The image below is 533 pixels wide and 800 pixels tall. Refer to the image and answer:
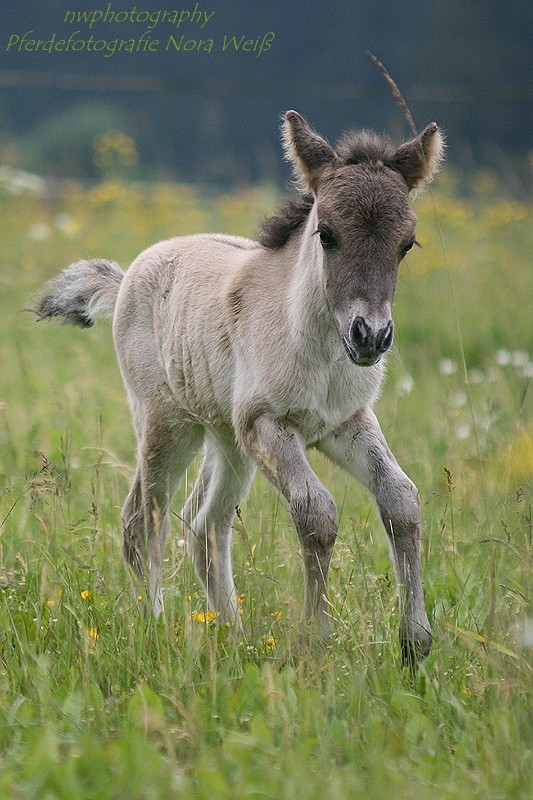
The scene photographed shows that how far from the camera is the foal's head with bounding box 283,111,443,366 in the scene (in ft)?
11.9

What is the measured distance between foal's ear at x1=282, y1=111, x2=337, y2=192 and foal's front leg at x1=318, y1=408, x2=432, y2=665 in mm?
879

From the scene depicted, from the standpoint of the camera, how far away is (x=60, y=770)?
277 centimetres

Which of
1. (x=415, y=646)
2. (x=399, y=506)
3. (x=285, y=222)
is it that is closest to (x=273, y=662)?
(x=415, y=646)

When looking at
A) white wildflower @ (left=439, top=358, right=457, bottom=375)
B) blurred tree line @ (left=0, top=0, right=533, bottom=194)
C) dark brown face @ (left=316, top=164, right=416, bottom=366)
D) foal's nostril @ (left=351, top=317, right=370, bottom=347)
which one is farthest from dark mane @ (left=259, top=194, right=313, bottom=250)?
blurred tree line @ (left=0, top=0, right=533, bottom=194)

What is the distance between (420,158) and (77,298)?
2034 millimetres

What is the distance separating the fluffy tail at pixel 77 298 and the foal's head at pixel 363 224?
1.63 metres

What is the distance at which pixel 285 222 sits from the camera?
14.6 ft

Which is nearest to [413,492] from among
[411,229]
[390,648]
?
[390,648]

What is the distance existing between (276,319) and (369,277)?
61 cm

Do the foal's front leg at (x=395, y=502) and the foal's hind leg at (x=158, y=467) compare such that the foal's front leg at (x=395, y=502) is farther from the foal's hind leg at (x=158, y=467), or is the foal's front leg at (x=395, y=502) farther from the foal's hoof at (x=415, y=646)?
the foal's hind leg at (x=158, y=467)

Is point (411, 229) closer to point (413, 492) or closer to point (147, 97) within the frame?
point (413, 492)

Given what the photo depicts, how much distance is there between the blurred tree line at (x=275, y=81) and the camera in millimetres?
13375

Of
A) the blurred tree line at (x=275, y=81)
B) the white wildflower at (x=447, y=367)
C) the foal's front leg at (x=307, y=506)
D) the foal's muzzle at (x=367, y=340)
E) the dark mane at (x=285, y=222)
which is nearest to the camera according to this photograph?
the foal's muzzle at (x=367, y=340)

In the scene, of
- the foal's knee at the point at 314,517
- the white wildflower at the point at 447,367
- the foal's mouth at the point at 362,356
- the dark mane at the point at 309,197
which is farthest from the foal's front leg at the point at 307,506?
the white wildflower at the point at 447,367
